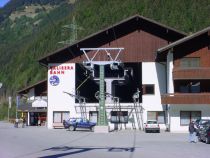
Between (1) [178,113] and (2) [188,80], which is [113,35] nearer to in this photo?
(2) [188,80]

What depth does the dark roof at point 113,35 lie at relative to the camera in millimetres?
60719

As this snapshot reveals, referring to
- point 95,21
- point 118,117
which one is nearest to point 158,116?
point 118,117

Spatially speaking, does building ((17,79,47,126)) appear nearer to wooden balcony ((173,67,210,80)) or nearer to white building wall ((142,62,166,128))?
white building wall ((142,62,166,128))

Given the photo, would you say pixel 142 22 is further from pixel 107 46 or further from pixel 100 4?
pixel 100 4

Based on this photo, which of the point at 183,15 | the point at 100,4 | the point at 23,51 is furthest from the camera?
the point at 23,51

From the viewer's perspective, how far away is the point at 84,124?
182 feet

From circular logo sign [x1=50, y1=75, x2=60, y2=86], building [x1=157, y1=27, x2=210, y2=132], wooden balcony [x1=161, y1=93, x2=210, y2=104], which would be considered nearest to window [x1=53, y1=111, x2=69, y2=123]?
circular logo sign [x1=50, y1=75, x2=60, y2=86]

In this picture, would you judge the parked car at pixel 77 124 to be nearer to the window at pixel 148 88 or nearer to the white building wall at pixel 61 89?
the white building wall at pixel 61 89

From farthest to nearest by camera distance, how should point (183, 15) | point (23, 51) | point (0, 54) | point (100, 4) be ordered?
point (0, 54) → point (23, 51) → point (100, 4) → point (183, 15)

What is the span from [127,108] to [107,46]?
7341mm

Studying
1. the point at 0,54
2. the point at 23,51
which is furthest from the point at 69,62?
the point at 0,54

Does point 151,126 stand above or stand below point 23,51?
below

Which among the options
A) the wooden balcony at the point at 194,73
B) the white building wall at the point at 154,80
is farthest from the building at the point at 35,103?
the wooden balcony at the point at 194,73

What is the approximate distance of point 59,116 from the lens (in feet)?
202
